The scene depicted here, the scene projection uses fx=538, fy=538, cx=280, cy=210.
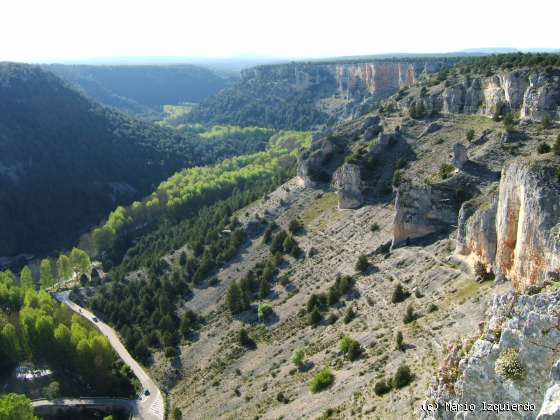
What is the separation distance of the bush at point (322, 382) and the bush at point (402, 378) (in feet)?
30.2

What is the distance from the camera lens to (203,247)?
96250 millimetres

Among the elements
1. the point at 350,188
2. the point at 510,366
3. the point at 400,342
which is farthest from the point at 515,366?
the point at 350,188

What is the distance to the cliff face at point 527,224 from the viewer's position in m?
35.2

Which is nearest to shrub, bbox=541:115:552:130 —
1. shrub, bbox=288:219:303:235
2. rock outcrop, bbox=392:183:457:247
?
rock outcrop, bbox=392:183:457:247

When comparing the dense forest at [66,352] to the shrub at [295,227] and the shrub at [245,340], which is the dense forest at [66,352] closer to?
the shrub at [245,340]

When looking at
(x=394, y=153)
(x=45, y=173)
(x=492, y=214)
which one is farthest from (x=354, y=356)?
(x=45, y=173)

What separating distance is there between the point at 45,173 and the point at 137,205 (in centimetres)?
4639

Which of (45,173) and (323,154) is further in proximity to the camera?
(45,173)

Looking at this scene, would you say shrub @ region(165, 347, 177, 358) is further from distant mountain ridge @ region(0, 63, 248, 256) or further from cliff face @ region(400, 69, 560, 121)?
distant mountain ridge @ region(0, 63, 248, 256)

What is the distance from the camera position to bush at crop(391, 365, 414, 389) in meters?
37.5

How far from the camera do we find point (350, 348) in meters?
48.8

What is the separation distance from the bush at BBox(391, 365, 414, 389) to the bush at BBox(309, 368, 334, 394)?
363 inches

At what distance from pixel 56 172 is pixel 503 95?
13278 centimetres

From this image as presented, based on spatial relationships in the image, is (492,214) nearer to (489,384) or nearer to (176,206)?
(489,384)
